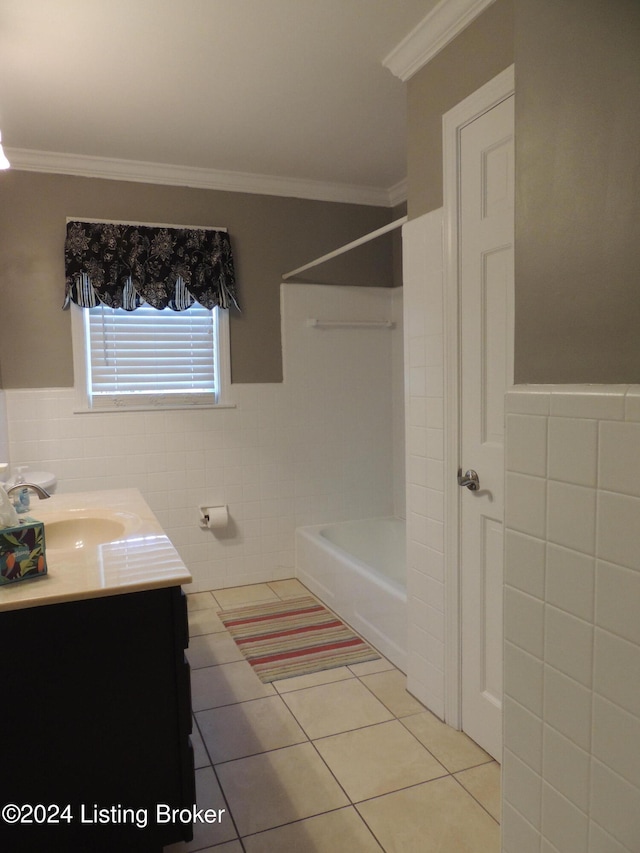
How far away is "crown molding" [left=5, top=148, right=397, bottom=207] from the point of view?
3318 mm

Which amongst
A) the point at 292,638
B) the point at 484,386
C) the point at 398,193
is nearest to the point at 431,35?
the point at 484,386

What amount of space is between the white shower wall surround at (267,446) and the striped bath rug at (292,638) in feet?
1.54

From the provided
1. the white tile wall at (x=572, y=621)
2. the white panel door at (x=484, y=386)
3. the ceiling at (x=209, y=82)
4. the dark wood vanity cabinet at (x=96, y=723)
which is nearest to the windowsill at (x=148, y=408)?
the ceiling at (x=209, y=82)

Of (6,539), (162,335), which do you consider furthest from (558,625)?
(162,335)

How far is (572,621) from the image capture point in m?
0.99

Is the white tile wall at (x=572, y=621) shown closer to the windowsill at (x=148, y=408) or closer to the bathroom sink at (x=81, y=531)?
the bathroom sink at (x=81, y=531)

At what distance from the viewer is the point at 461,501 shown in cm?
224

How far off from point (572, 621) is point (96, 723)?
1163 mm

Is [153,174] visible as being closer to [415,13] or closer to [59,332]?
[59,332]

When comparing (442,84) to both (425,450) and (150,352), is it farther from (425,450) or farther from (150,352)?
(150,352)

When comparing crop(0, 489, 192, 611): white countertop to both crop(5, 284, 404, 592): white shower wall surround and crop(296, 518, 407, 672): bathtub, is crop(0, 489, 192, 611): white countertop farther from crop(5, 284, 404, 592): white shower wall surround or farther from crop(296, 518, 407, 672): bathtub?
crop(5, 284, 404, 592): white shower wall surround

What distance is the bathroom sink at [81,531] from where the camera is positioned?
206 centimetres

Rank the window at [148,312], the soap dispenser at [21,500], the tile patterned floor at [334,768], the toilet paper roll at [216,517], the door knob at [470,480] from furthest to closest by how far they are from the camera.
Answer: the toilet paper roll at [216,517] → the window at [148,312] → the door knob at [470,480] → the soap dispenser at [21,500] → the tile patterned floor at [334,768]

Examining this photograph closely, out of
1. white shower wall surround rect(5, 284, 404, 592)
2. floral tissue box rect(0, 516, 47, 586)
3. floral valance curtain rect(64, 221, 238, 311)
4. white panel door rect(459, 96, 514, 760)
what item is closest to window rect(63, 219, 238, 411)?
floral valance curtain rect(64, 221, 238, 311)
